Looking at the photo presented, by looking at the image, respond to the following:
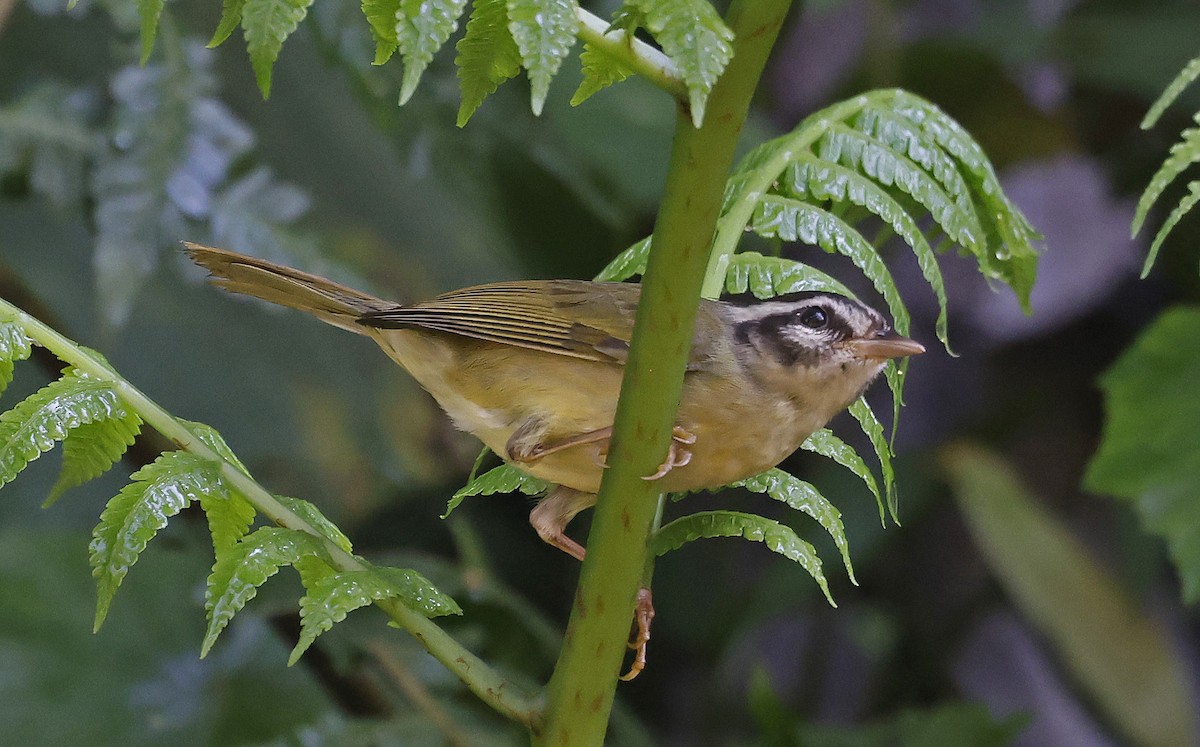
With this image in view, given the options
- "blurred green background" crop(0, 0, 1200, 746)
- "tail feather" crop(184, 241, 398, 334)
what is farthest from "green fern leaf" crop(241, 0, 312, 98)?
"blurred green background" crop(0, 0, 1200, 746)

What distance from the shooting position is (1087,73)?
468cm

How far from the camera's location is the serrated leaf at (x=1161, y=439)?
2727 mm

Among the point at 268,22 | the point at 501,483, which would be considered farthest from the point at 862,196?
the point at 268,22

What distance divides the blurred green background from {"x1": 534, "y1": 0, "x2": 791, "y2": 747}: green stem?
1.31m

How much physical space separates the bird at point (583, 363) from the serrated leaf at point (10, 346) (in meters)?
0.58

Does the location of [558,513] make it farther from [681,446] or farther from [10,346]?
[10,346]

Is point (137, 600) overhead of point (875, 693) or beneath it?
beneath

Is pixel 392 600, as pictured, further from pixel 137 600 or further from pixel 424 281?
pixel 424 281

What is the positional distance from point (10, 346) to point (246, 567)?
0.35 m

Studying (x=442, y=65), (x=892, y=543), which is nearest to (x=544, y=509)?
(x=442, y=65)

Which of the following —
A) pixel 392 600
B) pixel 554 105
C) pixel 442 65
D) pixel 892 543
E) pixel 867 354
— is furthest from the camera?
pixel 892 543

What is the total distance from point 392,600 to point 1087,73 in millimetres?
4153

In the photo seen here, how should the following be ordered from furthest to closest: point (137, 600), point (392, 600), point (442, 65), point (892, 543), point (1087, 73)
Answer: point (892, 543) → point (1087, 73) → point (442, 65) → point (137, 600) → point (392, 600)

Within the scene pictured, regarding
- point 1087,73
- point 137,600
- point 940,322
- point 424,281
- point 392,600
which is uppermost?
point 1087,73
